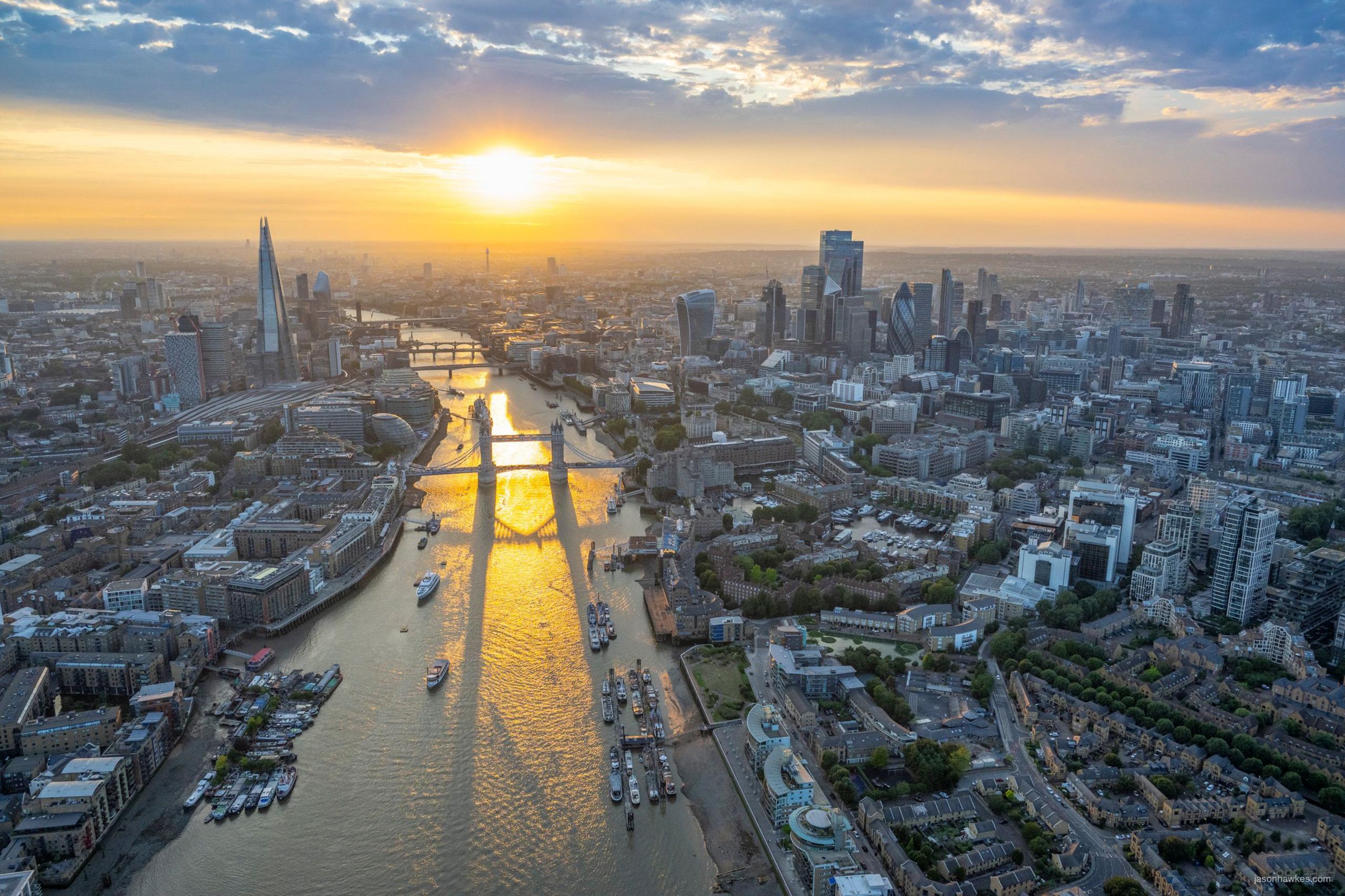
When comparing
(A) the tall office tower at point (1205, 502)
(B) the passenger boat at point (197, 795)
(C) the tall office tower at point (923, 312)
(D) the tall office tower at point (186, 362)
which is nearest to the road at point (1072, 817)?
(A) the tall office tower at point (1205, 502)

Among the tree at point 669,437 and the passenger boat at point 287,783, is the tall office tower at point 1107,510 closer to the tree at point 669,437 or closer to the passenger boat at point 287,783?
the tree at point 669,437

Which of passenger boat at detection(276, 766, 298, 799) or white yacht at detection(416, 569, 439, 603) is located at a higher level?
white yacht at detection(416, 569, 439, 603)

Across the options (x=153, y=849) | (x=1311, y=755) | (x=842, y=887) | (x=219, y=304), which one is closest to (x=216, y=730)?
(x=153, y=849)

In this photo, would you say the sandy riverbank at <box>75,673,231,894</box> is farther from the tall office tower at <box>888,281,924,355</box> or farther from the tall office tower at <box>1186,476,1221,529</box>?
the tall office tower at <box>888,281,924,355</box>

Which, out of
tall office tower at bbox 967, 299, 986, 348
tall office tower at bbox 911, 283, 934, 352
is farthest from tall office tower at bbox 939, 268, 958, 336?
tall office tower at bbox 967, 299, 986, 348

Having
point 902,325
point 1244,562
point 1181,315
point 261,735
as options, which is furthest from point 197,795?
point 1181,315

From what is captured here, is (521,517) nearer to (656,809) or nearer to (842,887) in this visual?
(656,809)

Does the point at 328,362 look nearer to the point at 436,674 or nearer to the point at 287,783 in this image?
the point at 436,674
